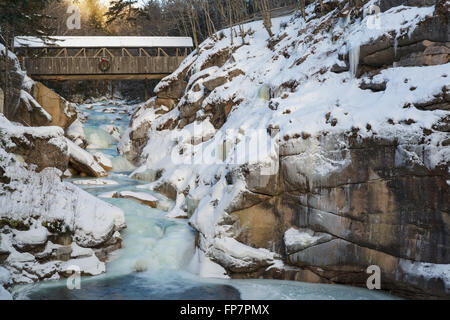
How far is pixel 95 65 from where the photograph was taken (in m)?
26.8

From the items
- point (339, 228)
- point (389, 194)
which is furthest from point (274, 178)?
point (389, 194)

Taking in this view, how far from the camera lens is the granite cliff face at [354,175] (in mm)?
7723

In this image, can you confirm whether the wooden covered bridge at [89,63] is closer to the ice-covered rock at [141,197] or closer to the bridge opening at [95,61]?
the bridge opening at [95,61]

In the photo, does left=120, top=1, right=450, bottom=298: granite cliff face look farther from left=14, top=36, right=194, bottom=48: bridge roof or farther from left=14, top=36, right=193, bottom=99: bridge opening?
left=14, top=36, right=194, bottom=48: bridge roof

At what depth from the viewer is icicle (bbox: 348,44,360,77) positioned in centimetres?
1098

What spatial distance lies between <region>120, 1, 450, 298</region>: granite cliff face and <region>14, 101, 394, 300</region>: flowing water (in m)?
0.50

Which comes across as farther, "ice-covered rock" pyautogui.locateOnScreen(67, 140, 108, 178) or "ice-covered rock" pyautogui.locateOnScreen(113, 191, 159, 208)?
"ice-covered rock" pyautogui.locateOnScreen(67, 140, 108, 178)

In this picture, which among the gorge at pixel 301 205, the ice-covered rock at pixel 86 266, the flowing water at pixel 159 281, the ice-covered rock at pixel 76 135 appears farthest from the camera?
the ice-covered rock at pixel 76 135

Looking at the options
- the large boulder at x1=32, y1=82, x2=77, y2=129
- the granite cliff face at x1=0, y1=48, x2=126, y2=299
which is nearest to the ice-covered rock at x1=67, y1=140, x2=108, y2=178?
the large boulder at x1=32, y1=82, x2=77, y2=129

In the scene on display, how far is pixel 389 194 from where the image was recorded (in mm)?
8078

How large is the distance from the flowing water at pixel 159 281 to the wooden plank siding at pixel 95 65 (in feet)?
53.8

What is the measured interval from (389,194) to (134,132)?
55.9ft

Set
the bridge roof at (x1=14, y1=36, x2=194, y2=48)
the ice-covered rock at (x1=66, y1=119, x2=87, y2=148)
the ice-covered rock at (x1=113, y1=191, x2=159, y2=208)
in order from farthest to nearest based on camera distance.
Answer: the bridge roof at (x1=14, y1=36, x2=194, y2=48), the ice-covered rock at (x1=66, y1=119, x2=87, y2=148), the ice-covered rock at (x1=113, y1=191, x2=159, y2=208)

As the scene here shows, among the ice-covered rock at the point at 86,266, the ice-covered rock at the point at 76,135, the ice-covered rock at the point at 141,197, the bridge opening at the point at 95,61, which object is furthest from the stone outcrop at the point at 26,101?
the ice-covered rock at the point at 86,266
